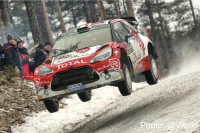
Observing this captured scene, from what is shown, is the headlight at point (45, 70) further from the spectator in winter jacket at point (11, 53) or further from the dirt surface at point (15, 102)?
the spectator in winter jacket at point (11, 53)

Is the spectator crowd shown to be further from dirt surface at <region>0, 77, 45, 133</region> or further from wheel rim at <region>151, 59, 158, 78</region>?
wheel rim at <region>151, 59, 158, 78</region>

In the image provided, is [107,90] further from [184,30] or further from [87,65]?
[184,30]

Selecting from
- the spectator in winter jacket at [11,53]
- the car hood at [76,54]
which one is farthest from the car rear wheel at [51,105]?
the spectator in winter jacket at [11,53]

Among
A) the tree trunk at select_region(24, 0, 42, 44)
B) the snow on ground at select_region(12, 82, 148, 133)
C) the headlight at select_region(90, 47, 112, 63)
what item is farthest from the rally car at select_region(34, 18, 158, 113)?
the tree trunk at select_region(24, 0, 42, 44)

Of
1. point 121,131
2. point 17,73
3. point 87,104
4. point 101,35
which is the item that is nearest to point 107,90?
point 87,104

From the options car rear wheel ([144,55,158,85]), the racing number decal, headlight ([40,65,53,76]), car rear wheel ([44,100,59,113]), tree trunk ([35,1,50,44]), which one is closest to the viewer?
headlight ([40,65,53,76])

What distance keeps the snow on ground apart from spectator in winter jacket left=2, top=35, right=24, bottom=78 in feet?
7.42

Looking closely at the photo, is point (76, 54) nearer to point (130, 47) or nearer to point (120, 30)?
point (130, 47)

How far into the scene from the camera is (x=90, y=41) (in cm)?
1009

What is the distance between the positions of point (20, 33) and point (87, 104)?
64.7 m

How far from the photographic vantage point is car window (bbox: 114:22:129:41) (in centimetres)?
1025

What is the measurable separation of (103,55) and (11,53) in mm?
6663

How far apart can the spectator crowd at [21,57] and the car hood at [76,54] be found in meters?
5.57

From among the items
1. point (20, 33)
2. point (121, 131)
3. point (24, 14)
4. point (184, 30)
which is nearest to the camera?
point (121, 131)
